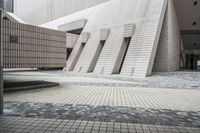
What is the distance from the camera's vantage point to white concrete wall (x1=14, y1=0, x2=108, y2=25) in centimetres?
3210

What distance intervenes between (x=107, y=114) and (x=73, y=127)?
1160 mm

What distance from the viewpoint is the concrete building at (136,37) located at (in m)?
16.2

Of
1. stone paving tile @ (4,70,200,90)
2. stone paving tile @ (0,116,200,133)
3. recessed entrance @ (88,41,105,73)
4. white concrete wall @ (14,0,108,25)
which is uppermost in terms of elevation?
white concrete wall @ (14,0,108,25)

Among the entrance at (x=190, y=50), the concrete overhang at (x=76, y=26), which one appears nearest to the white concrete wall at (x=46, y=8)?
the concrete overhang at (x=76, y=26)

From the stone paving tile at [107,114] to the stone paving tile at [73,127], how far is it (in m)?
0.24

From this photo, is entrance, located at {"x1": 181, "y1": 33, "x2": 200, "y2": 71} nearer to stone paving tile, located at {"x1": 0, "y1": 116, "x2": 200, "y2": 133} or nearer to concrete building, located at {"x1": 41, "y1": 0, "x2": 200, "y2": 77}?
concrete building, located at {"x1": 41, "y1": 0, "x2": 200, "y2": 77}

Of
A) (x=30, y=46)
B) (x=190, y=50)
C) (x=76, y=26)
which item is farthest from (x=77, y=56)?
(x=190, y=50)

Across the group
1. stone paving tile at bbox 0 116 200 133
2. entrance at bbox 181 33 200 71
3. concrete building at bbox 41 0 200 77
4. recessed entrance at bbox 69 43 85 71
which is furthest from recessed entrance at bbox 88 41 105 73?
stone paving tile at bbox 0 116 200 133

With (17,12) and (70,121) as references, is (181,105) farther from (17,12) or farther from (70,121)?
(17,12)

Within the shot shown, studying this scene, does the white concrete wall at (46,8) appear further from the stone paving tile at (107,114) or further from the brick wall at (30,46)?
the stone paving tile at (107,114)

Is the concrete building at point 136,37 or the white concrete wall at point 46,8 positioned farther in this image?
the white concrete wall at point 46,8

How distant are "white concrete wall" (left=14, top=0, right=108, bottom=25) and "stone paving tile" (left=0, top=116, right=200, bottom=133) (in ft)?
85.6

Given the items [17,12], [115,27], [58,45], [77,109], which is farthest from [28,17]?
[77,109]

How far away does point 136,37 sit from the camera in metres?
17.3
